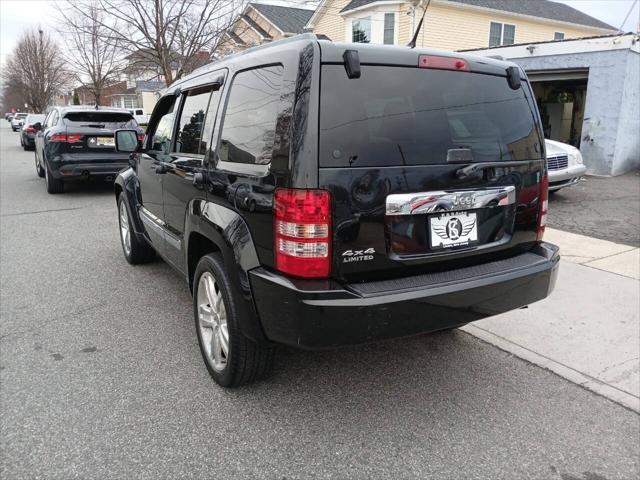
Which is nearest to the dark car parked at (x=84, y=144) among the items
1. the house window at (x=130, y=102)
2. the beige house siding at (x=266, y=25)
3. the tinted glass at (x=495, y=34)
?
the beige house siding at (x=266, y=25)

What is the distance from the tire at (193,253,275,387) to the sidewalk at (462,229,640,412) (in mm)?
1882

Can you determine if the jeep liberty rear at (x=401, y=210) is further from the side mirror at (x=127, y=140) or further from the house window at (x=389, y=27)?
the house window at (x=389, y=27)

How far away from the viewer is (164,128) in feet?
14.3

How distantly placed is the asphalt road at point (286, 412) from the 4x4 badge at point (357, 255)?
3.22 ft

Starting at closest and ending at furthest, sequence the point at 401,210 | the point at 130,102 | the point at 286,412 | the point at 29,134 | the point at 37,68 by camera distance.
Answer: the point at 401,210 < the point at 286,412 < the point at 29,134 < the point at 37,68 < the point at 130,102

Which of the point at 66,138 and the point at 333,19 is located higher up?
the point at 333,19

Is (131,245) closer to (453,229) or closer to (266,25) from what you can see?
(453,229)

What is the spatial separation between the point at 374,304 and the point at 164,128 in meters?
2.87

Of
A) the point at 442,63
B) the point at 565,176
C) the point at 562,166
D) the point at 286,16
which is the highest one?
the point at 286,16

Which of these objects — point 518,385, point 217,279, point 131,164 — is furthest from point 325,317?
point 131,164

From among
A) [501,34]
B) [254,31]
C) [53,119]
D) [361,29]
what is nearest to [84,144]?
[53,119]

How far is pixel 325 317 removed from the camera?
2309mm

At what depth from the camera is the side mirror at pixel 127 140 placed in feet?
17.0

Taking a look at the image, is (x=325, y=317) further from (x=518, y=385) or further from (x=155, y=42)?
(x=155, y=42)
